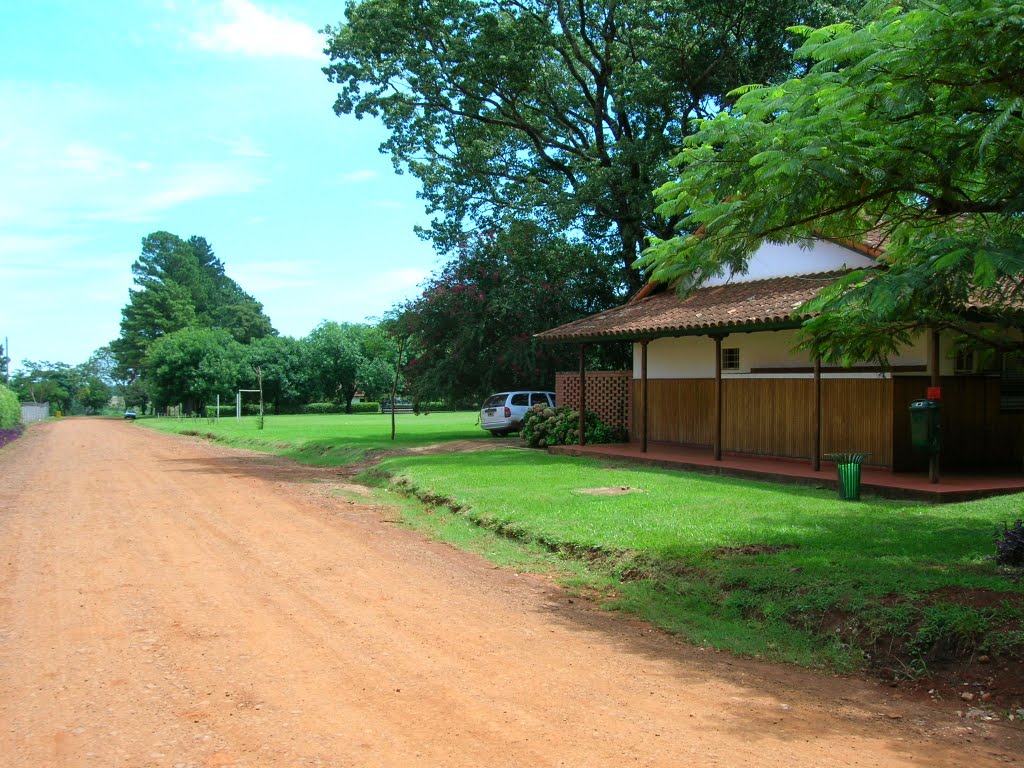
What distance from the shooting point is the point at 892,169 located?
6.98 meters

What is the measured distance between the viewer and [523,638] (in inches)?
255

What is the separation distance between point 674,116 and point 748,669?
23.1m

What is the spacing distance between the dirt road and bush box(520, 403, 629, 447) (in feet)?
39.1

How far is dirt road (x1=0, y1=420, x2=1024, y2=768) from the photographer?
432cm

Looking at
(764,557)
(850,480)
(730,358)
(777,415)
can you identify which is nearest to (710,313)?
(730,358)

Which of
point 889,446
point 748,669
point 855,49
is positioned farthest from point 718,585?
point 889,446

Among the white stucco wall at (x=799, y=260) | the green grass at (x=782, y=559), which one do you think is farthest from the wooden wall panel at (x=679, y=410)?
the green grass at (x=782, y=559)

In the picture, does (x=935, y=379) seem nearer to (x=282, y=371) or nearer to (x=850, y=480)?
(x=850, y=480)

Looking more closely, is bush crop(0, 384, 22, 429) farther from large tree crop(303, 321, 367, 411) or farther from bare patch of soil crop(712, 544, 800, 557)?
bare patch of soil crop(712, 544, 800, 557)

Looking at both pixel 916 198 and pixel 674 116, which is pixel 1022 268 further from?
pixel 674 116

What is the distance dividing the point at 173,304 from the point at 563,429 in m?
79.8

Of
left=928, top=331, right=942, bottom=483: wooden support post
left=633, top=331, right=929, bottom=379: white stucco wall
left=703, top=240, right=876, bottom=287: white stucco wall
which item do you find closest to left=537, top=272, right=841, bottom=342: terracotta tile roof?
left=703, top=240, right=876, bottom=287: white stucco wall

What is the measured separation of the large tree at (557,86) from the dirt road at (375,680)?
688 inches

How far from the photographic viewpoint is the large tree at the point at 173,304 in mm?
91062
